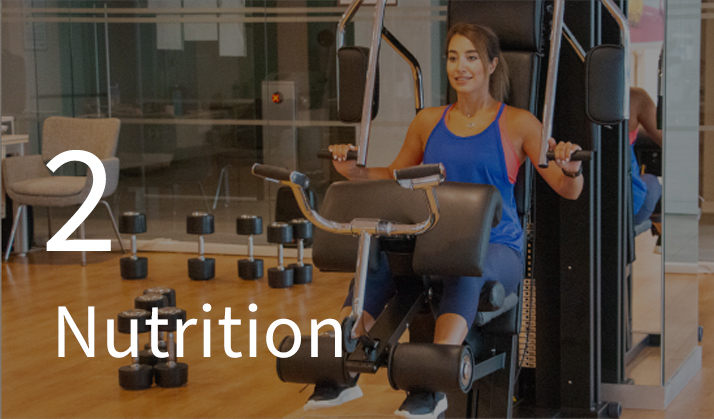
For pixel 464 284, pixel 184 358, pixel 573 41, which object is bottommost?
pixel 184 358

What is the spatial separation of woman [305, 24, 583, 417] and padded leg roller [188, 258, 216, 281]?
2752 millimetres

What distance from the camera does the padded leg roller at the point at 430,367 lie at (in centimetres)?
217

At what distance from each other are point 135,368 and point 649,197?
5.89ft

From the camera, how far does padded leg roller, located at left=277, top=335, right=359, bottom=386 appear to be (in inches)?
90.0

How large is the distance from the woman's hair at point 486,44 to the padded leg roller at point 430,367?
824 millimetres

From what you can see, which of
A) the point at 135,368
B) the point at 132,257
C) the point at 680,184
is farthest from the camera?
the point at 132,257

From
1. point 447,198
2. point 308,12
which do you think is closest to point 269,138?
point 308,12

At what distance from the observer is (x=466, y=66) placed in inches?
→ 103

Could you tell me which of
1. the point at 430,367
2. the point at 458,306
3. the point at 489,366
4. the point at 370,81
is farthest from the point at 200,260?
the point at 430,367

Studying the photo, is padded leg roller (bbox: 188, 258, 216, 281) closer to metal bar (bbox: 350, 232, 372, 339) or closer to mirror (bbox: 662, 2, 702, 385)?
mirror (bbox: 662, 2, 702, 385)

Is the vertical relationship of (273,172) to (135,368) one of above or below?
above

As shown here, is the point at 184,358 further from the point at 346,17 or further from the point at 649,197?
the point at 649,197

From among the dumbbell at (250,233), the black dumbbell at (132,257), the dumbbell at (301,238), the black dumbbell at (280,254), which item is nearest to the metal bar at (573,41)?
the black dumbbell at (280,254)

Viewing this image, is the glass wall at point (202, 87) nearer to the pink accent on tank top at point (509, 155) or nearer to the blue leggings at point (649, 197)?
the blue leggings at point (649, 197)
